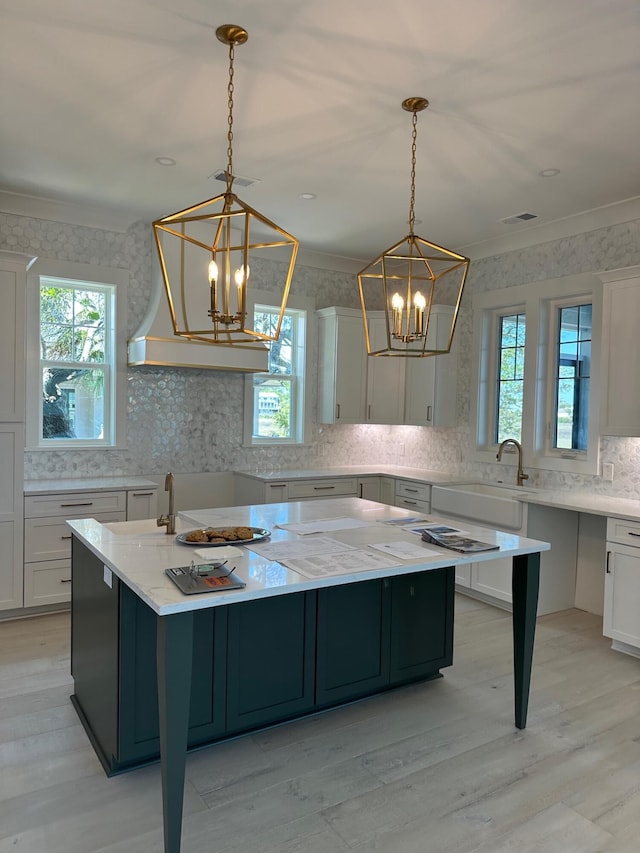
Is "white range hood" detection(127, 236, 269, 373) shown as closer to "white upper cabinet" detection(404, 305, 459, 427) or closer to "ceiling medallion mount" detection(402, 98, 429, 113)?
"white upper cabinet" detection(404, 305, 459, 427)

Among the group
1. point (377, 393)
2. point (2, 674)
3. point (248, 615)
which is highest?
point (377, 393)

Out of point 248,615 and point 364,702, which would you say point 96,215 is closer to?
point 248,615

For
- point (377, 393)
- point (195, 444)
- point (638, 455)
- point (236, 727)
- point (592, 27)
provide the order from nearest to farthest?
point (592, 27) → point (236, 727) → point (638, 455) → point (195, 444) → point (377, 393)

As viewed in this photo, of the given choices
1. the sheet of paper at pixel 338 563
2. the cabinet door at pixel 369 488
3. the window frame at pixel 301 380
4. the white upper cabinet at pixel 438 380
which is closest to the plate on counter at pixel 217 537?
the sheet of paper at pixel 338 563

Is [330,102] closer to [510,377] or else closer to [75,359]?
[75,359]

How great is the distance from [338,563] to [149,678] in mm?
864

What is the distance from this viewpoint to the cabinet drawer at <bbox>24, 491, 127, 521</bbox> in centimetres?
410

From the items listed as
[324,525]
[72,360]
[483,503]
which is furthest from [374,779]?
[72,360]

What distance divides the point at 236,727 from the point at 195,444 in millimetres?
2957

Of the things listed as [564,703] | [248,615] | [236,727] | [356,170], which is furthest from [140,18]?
[564,703]

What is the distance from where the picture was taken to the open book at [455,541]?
2.58m

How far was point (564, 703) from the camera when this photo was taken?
3.08 metres

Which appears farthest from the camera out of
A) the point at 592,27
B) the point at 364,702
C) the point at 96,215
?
the point at 96,215

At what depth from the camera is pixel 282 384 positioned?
5.77 metres
